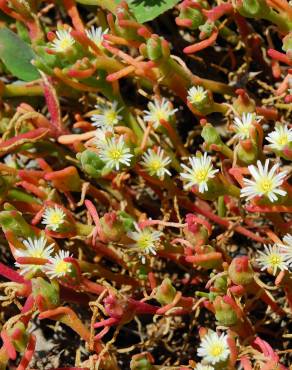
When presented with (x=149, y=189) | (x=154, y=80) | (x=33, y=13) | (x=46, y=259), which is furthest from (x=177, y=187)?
(x=33, y=13)

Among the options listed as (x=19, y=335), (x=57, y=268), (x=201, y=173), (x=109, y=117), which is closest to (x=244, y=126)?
(x=201, y=173)

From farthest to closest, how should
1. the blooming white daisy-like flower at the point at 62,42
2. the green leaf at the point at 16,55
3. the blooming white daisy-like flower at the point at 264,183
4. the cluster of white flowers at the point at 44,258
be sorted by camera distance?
the green leaf at the point at 16,55 → the blooming white daisy-like flower at the point at 62,42 → the cluster of white flowers at the point at 44,258 → the blooming white daisy-like flower at the point at 264,183

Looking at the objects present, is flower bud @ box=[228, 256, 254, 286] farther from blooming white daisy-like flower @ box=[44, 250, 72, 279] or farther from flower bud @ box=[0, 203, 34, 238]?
flower bud @ box=[0, 203, 34, 238]

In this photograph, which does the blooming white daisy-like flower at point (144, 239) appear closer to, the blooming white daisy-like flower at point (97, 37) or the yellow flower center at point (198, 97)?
the yellow flower center at point (198, 97)

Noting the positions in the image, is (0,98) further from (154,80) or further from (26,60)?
(154,80)

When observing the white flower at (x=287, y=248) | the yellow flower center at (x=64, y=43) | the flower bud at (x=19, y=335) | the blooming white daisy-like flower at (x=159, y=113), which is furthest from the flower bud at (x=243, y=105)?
the flower bud at (x=19, y=335)
